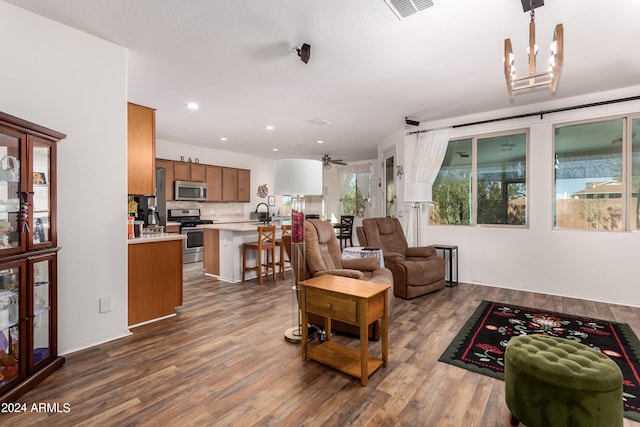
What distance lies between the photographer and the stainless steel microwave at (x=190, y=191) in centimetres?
638

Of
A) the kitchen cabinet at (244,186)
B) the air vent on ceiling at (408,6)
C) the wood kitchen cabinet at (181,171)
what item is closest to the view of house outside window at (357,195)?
the kitchen cabinet at (244,186)

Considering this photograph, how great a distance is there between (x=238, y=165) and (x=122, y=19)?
552 centimetres

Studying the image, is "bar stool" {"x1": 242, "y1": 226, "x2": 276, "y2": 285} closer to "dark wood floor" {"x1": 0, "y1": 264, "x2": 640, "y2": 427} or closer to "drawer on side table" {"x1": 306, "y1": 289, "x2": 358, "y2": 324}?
"dark wood floor" {"x1": 0, "y1": 264, "x2": 640, "y2": 427}

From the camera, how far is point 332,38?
2.59 meters

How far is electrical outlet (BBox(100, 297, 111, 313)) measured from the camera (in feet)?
8.90

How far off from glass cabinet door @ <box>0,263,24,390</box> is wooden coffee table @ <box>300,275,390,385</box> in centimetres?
188

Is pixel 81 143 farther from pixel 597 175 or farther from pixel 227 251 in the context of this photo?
pixel 597 175

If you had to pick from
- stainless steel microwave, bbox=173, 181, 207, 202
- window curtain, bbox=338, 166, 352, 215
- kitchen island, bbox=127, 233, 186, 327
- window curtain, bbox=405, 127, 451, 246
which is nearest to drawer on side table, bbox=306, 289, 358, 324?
kitchen island, bbox=127, 233, 186, 327

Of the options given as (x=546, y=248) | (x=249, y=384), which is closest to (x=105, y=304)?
(x=249, y=384)

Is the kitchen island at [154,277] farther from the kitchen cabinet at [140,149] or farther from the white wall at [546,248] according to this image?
the white wall at [546,248]

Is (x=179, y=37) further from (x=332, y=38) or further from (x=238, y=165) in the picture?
(x=238, y=165)

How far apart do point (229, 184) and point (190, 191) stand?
1.08 m

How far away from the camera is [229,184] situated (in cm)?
745

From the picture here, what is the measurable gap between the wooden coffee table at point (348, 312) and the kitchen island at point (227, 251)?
8.53 ft
